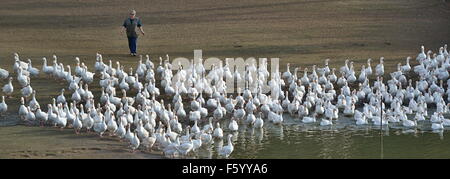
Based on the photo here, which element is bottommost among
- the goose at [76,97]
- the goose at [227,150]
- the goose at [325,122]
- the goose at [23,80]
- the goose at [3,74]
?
the goose at [227,150]

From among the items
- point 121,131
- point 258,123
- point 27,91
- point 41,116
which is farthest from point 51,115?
point 258,123

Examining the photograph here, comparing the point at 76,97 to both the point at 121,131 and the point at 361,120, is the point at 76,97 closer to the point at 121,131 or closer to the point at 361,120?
the point at 121,131

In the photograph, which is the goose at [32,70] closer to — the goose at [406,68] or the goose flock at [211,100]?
the goose flock at [211,100]

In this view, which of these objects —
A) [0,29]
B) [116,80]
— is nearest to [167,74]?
[116,80]

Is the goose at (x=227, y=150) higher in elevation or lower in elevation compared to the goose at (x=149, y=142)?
lower

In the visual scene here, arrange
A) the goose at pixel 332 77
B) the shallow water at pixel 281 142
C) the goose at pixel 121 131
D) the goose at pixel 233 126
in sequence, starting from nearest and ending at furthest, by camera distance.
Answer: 1. the shallow water at pixel 281 142
2. the goose at pixel 121 131
3. the goose at pixel 233 126
4. the goose at pixel 332 77

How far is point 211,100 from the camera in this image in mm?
23453

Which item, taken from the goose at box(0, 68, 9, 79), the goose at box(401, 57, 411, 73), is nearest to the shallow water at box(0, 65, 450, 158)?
the goose at box(0, 68, 9, 79)

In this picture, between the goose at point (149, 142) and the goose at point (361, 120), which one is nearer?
the goose at point (149, 142)

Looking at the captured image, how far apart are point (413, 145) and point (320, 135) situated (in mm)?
2030

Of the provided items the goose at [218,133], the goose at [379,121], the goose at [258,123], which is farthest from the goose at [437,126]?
the goose at [218,133]

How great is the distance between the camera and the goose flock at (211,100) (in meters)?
21.2

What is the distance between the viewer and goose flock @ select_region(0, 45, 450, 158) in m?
21.2

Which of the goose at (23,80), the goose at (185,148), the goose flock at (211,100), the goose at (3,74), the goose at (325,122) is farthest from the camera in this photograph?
the goose at (3,74)
